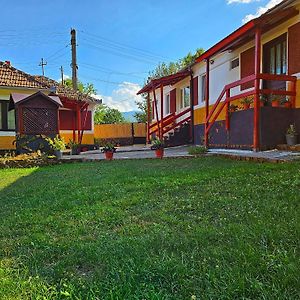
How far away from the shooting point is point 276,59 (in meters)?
9.12

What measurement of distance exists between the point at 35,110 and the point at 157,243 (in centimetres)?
894

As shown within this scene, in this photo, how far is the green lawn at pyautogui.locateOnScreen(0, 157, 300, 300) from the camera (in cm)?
173

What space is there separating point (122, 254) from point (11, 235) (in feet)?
3.86

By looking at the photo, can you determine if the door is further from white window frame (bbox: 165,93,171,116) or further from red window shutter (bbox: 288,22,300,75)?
white window frame (bbox: 165,93,171,116)

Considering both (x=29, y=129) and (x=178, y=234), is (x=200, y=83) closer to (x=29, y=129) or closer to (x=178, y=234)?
(x=29, y=129)

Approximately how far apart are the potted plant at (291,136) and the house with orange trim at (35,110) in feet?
23.1

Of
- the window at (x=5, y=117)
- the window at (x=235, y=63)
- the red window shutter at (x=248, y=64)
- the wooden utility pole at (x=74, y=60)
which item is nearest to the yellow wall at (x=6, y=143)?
the window at (x=5, y=117)

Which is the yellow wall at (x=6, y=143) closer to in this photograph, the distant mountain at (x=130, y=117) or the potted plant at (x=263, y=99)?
the potted plant at (x=263, y=99)

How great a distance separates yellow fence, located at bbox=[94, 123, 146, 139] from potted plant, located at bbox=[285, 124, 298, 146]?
676 inches

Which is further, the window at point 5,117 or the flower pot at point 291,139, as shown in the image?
the window at point 5,117

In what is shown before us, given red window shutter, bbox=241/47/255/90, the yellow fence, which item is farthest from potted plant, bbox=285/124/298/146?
the yellow fence

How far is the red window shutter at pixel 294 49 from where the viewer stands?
7841mm

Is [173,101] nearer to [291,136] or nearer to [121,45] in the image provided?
[291,136]

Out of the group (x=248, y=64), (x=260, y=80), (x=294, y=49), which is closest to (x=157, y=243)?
(x=294, y=49)
